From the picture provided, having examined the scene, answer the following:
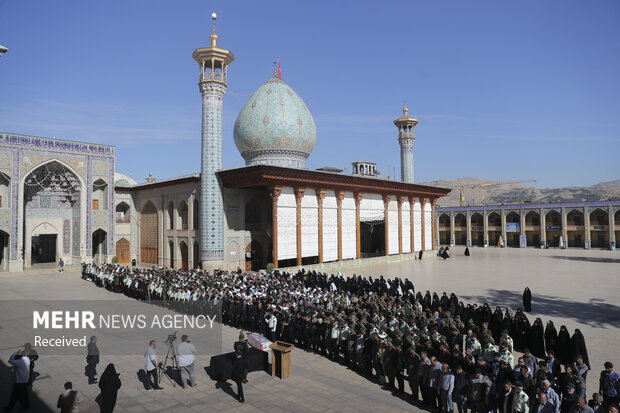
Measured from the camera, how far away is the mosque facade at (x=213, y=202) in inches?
1043

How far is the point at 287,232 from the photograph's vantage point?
88.0 ft

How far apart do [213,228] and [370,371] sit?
58.8 ft

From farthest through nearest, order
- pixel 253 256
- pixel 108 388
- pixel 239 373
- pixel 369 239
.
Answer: pixel 369 239, pixel 253 256, pixel 239 373, pixel 108 388

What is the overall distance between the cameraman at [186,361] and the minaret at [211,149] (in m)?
17.4

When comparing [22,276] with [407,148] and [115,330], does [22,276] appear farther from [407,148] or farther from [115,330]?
[407,148]

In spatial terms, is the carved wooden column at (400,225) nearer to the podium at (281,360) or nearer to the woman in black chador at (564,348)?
the woman in black chador at (564,348)

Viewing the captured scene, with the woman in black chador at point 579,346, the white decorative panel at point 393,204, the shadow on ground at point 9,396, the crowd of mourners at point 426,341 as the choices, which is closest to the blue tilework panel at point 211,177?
the crowd of mourners at point 426,341

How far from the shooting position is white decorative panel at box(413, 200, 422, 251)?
3853cm

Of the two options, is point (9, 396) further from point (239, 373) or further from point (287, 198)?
point (287, 198)

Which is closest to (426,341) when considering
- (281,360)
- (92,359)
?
(281,360)

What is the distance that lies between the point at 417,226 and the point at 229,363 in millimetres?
32254

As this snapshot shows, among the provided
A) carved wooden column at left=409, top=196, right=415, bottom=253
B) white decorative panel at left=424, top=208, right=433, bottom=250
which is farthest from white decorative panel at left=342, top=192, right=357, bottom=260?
white decorative panel at left=424, top=208, right=433, bottom=250

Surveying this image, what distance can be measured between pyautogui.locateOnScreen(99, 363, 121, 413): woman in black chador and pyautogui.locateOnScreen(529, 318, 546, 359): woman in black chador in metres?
9.95

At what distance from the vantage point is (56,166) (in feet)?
101
